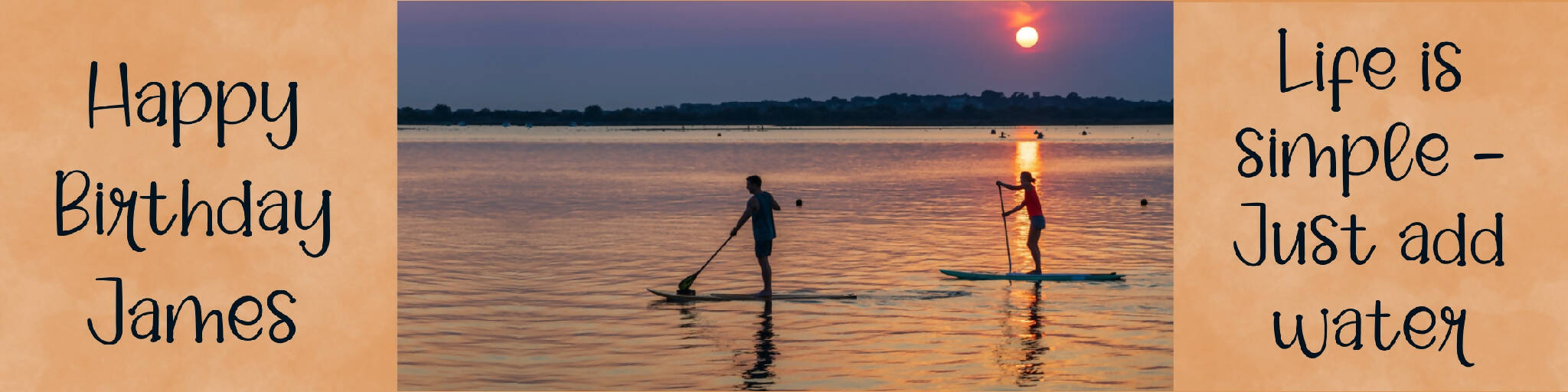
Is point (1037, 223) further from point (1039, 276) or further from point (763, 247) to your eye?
point (763, 247)

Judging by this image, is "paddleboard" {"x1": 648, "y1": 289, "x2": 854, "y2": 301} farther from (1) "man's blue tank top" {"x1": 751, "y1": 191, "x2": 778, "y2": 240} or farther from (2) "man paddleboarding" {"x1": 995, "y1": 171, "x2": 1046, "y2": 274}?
(2) "man paddleboarding" {"x1": 995, "y1": 171, "x2": 1046, "y2": 274}

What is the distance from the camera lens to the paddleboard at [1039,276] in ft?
69.8

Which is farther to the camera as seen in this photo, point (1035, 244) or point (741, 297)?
point (1035, 244)

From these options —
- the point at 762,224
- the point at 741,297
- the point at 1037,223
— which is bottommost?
the point at 741,297

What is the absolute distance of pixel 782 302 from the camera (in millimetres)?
19094

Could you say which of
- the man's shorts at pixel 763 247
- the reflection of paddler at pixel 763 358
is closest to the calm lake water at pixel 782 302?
the reflection of paddler at pixel 763 358

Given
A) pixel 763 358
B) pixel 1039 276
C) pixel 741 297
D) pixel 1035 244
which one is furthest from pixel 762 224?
pixel 1035 244

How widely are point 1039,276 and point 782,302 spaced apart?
4016 mm

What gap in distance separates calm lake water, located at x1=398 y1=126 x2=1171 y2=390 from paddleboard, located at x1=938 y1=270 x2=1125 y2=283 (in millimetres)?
294

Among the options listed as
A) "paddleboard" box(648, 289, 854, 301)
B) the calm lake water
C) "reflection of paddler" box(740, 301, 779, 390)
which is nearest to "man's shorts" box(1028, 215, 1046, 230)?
the calm lake water
